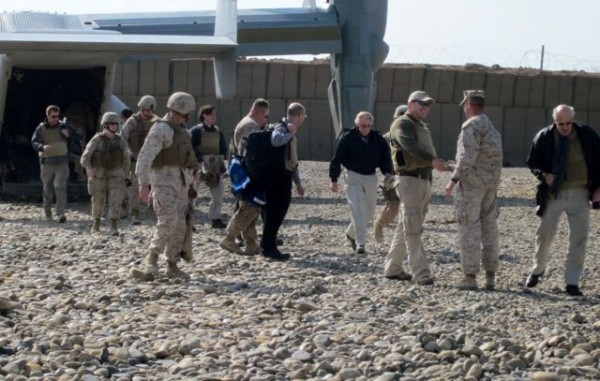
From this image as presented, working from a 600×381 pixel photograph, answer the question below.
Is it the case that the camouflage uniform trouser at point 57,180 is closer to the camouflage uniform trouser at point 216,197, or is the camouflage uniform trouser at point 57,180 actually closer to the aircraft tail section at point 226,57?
the camouflage uniform trouser at point 216,197

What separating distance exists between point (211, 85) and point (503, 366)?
1139 inches

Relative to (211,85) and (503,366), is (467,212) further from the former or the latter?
(211,85)

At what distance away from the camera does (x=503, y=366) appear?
8656 mm

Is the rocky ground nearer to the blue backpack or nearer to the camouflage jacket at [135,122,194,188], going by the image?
the blue backpack

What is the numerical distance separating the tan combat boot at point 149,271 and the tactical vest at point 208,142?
4.75m

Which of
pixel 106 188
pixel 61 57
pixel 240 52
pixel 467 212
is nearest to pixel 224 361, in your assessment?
pixel 467 212

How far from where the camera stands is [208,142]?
56.4 ft

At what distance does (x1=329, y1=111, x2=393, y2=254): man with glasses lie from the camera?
1472 centimetres

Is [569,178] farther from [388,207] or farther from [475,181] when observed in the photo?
[388,207]

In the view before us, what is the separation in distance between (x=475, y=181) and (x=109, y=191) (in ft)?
21.4

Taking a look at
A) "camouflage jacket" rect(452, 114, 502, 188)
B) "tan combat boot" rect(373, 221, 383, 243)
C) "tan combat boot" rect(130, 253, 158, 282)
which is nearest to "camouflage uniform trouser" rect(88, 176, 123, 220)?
"tan combat boot" rect(373, 221, 383, 243)

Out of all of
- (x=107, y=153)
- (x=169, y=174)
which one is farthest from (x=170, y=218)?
(x=107, y=153)

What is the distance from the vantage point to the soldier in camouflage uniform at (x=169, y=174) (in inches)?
475

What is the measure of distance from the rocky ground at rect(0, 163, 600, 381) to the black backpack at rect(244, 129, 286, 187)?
0.88 meters
